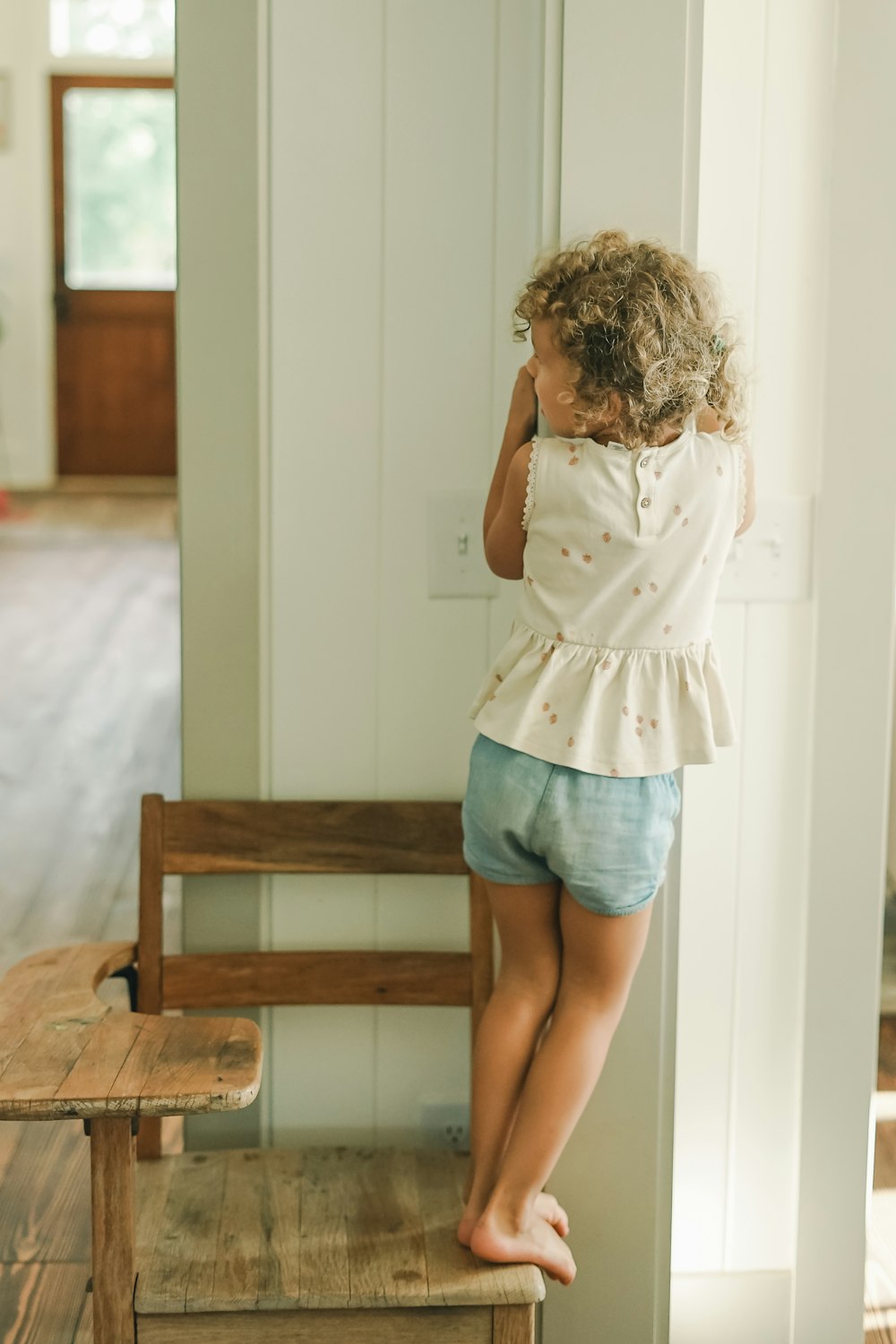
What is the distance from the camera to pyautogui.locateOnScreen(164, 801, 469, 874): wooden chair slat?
1.70 meters

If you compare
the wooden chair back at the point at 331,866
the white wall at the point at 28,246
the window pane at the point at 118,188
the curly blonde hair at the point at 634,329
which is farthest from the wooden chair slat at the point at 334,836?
the white wall at the point at 28,246

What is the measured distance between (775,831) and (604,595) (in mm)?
573

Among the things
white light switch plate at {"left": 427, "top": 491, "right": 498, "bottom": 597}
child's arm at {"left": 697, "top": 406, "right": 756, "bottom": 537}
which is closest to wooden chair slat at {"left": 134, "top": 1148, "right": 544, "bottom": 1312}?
white light switch plate at {"left": 427, "top": 491, "right": 498, "bottom": 597}

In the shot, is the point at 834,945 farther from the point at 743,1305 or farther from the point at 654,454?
the point at 654,454

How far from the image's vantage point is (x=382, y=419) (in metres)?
1.70

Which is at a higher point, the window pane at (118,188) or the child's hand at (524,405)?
the window pane at (118,188)

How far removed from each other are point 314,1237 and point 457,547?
83 cm

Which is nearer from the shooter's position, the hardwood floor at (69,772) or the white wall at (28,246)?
the hardwood floor at (69,772)

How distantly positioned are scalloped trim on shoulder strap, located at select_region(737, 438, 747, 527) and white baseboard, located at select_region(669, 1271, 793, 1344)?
3.48 feet

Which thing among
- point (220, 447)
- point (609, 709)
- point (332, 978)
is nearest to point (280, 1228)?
point (332, 978)

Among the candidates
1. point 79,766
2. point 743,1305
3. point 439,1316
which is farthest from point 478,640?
point 79,766

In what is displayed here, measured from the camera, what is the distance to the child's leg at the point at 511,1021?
4.85 ft

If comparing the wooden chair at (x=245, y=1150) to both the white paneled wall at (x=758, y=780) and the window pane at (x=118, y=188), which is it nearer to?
the white paneled wall at (x=758, y=780)

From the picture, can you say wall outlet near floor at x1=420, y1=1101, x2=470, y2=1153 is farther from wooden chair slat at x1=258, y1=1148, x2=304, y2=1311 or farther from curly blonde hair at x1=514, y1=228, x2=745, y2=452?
curly blonde hair at x1=514, y1=228, x2=745, y2=452
